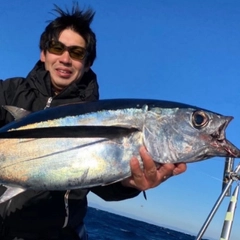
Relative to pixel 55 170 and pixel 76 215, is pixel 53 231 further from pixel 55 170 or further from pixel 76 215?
pixel 55 170

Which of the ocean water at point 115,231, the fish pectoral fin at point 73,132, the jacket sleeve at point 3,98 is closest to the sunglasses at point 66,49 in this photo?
the jacket sleeve at point 3,98

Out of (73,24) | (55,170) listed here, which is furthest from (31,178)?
(73,24)

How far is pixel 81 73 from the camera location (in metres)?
5.35

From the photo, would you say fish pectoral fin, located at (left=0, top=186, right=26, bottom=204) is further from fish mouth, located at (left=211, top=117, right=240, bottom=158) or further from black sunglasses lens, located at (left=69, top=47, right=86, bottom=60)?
black sunglasses lens, located at (left=69, top=47, right=86, bottom=60)

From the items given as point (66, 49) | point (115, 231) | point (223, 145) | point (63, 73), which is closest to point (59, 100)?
point (63, 73)

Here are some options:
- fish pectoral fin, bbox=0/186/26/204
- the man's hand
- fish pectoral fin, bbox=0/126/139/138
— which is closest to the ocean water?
the man's hand

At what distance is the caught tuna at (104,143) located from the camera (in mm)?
3543

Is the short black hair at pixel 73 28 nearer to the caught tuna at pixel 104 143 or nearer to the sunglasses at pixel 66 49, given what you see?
the sunglasses at pixel 66 49

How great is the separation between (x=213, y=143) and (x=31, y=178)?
149 cm

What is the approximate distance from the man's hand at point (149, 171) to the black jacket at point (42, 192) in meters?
0.55

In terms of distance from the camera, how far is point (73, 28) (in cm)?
556

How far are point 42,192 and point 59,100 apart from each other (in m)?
1.08

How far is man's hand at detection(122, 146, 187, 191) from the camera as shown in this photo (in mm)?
3562

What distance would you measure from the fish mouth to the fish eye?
12 centimetres
